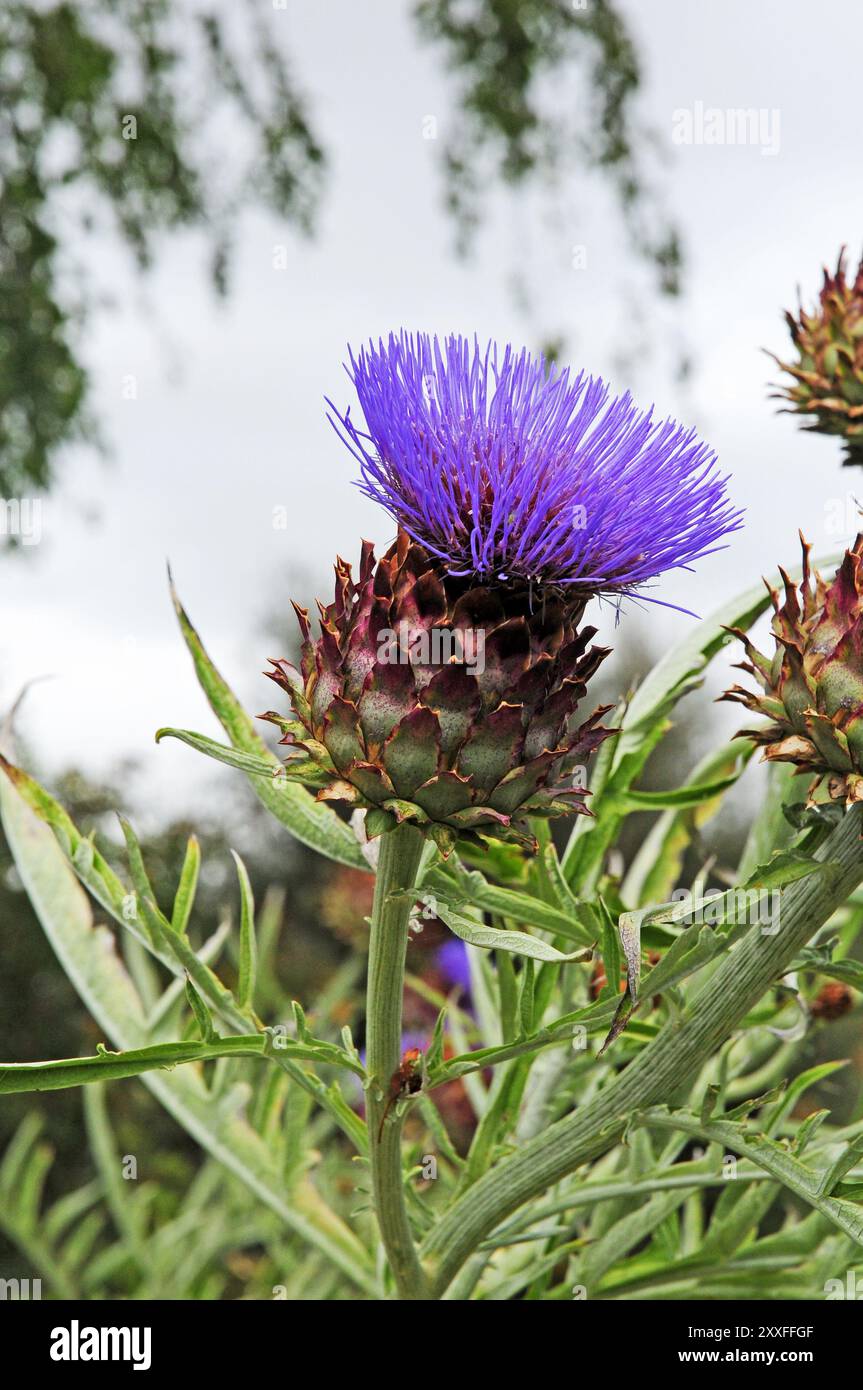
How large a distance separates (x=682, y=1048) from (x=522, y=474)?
29 centimetres

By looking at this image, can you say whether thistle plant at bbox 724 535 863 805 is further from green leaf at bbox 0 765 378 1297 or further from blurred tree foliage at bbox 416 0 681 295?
blurred tree foliage at bbox 416 0 681 295

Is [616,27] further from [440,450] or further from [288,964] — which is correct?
[440,450]

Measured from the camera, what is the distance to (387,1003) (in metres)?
0.65

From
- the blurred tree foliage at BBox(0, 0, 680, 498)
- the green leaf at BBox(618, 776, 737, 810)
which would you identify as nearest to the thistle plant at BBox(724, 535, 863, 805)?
the green leaf at BBox(618, 776, 737, 810)

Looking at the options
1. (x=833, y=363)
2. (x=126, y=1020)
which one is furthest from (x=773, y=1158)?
(x=833, y=363)

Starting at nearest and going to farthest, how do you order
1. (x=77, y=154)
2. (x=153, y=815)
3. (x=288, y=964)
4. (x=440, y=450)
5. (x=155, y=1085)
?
(x=440, y=450)
(x=155, y=1085)
(x=77, y=154)
(x=153, y=815)
(x=288, y=964)

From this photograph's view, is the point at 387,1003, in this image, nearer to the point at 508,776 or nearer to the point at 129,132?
the point at 508,776

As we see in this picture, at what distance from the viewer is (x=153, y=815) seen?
3115 millimetres

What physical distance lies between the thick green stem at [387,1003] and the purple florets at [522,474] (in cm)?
14

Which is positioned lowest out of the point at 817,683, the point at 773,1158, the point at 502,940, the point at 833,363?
the point at 773,1158

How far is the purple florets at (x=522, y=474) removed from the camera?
2.05ft
